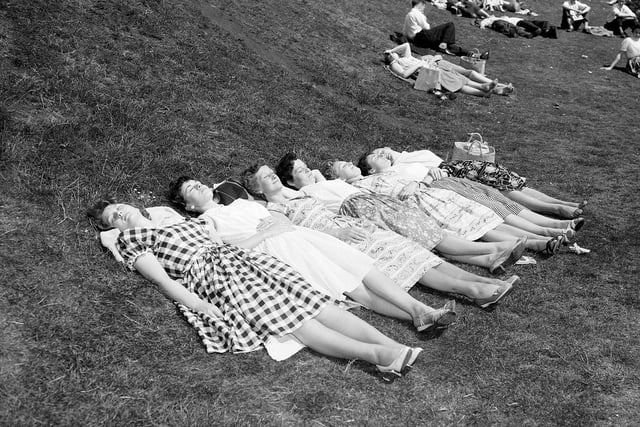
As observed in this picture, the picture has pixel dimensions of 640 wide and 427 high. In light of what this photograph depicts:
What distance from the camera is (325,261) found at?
5.03 meters

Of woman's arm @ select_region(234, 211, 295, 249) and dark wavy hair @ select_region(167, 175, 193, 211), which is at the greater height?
woman's arm @ select_region(234, 211, 295, 249)

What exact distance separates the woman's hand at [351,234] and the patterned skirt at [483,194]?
1.71 metres

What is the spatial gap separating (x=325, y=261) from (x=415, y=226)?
119cm

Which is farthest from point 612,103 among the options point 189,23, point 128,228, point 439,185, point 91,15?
point 128,228

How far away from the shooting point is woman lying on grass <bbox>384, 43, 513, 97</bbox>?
1205 cm

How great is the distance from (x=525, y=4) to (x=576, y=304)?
21.9 metres

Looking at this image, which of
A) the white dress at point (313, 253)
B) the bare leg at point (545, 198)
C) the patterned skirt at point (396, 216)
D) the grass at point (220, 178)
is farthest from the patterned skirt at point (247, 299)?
the bare leg at point (545, 198)

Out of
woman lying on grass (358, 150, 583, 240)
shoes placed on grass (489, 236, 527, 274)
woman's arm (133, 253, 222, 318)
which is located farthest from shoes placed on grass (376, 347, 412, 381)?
woman lying on grass (358, 150, 583, 240)

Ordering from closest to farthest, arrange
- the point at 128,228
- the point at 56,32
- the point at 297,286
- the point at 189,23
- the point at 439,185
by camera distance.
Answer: the point at 297,286 < the point at 128,228 < the point at 439,185 < the point at 56,32 < the point at 189,23

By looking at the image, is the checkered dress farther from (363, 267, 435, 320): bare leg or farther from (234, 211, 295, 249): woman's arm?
(363, 267, 435, 320): bare leg

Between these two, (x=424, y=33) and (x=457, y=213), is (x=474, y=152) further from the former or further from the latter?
(x=424, y=33)

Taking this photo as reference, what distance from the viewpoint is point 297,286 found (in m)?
4.54

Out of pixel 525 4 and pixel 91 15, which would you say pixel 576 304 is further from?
pixel 525 4

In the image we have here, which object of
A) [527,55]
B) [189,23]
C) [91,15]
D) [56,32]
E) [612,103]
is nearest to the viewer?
[56,32]
